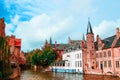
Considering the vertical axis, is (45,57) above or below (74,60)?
above

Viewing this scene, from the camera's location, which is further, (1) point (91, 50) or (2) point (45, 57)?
(2) point (45, 57)

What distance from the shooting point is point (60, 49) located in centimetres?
9981

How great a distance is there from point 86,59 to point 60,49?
37.4 metres

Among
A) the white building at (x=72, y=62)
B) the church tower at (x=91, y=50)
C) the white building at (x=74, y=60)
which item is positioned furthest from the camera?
the white building at (x=72, y=62)

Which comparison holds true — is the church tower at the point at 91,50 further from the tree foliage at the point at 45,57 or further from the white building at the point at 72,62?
the tree foliage at the point at 45,57

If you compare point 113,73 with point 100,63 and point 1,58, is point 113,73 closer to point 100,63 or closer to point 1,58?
point 100,63

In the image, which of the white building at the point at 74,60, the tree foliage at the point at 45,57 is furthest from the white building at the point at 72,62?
the tree foliage at the point at 45,57

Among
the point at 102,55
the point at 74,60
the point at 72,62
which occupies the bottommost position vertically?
the point at 72,62

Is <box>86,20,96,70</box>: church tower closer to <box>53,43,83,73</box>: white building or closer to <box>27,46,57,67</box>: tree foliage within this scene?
<box>53,43,83,73</box>: white building

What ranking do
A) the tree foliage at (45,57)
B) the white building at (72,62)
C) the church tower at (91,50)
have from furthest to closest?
the tree foliage at (45,57)
the white building at (72,62)
the church tower at (91,50)

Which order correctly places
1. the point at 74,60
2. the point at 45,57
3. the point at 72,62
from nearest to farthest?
the point at 74,60 → the point at 72,62 → the point at 45,57

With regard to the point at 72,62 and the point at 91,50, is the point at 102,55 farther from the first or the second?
the point at 72,62

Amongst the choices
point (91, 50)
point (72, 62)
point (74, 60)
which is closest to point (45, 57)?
point (72, 62)

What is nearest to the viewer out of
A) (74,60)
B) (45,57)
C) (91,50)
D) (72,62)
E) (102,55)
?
(102,55)
